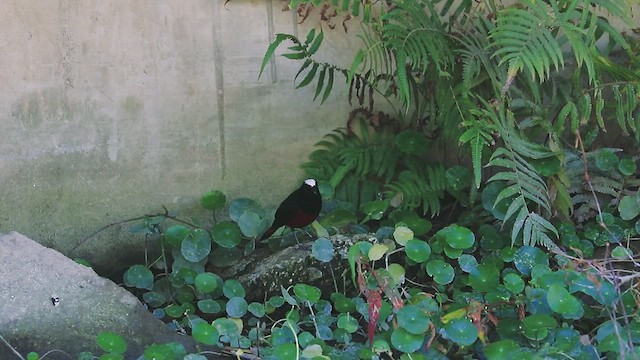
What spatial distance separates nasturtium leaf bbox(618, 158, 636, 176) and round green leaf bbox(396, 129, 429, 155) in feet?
3.17

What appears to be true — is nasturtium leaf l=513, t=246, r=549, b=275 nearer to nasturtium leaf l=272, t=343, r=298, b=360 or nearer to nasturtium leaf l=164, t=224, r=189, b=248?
nasturtium leaf l=272, t=343, r=298, b=360

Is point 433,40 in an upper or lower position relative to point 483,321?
upper

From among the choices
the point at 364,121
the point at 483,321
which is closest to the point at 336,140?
the point at 364,121

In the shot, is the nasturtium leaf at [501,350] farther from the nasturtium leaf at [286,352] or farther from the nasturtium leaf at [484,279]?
the nasturtium leaf at [286,352]

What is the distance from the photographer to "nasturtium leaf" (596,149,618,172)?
13.6 feet

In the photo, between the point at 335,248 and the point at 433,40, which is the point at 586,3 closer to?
the point at 433,40

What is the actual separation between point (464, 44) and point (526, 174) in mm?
673

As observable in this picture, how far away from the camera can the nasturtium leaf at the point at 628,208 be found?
405cm

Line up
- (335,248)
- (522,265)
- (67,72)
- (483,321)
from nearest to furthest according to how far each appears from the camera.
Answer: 1. (483,321)
2. (522,265)
3. (335,248)
4. (67,72)

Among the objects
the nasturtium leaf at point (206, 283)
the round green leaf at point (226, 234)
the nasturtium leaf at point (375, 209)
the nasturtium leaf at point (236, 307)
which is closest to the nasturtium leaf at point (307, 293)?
the nasturtium leaf at point (236, 307)

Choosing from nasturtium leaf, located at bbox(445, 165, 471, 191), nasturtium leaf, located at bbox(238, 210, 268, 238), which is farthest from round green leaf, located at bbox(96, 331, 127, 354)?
nasturtium leaf, located at bbox(445, 165, 471, 191)

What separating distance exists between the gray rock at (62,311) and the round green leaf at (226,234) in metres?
0.70

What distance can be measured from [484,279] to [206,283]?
120cm

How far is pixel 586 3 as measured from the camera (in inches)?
149
